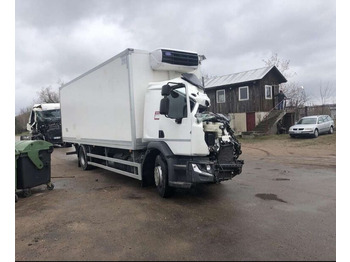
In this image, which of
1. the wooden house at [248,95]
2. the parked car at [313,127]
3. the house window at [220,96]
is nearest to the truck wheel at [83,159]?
the parked car at [313,127]

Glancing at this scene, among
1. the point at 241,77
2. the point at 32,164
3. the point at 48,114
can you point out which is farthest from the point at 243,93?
the point at 32,164

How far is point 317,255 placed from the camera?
382 cm

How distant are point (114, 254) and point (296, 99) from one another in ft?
127

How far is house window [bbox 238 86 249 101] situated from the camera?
2591 centimetres

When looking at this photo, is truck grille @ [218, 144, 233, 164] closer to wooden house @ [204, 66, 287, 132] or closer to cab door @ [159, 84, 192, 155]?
cab door @ [159, 84, 192, 155]

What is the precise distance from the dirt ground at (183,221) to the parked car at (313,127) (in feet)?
Result: 38.6

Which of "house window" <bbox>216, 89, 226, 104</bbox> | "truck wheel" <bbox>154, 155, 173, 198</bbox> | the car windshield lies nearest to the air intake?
"truck wheel" <bbox>154, 155, 173, 198</bbox>

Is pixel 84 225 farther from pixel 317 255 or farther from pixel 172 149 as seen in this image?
pixel 317 255

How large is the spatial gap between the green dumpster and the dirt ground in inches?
15.3

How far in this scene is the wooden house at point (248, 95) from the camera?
25.3 metres

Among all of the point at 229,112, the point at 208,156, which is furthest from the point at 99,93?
the point at 229,112

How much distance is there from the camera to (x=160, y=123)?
6730 mm

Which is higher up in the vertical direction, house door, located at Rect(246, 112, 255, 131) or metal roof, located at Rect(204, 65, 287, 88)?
metal roof, located at Rect(204, 65, 287, 88)

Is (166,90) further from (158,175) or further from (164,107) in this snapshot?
(158,175)
